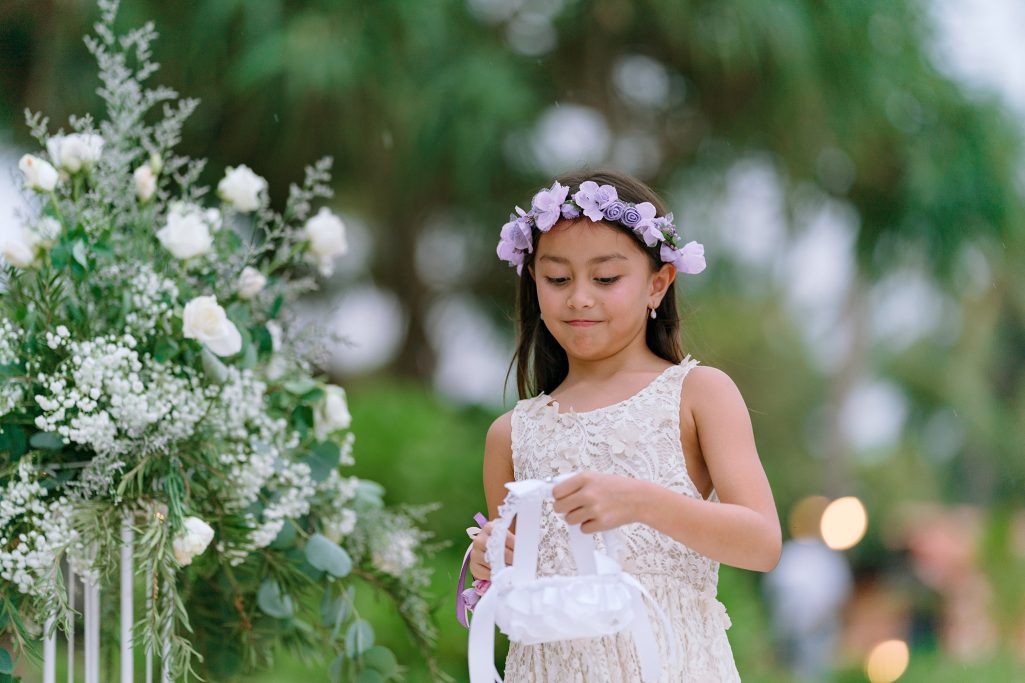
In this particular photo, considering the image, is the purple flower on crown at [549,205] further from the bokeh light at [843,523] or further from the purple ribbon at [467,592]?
the bokeh light at [843,523]

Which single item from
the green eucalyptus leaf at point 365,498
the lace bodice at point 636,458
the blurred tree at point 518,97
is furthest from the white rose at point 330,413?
the blurred tree at point 518,97

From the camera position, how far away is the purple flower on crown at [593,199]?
5.92ft

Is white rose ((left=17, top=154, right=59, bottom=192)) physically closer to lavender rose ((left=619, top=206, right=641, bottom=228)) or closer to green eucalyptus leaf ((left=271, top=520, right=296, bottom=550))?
green eucalyptus leaf ((left=271, top=520, right=296, bottom=550))

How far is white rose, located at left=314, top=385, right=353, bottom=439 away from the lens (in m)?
2.37

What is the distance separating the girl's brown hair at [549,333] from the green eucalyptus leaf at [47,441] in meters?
0.83

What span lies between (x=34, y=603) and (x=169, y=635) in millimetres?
285

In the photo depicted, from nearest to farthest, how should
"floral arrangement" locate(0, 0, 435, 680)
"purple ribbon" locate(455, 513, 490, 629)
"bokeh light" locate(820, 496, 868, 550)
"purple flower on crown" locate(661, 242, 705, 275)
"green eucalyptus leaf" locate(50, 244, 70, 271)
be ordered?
"purple ribbon" locate(455, 513, 490, 629) < "purple flower on crown" locate(661, 242, 705, 275) < "floral arrangement" locate(0, 0, 435, 680) < "green eucalyptus leaf" locate(50, 244, 70, 271) < "bokeh light" locate(820, 496, 868, 550)

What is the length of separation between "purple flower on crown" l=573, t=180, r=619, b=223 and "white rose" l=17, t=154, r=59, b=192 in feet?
3.32

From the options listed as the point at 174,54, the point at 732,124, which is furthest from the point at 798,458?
the point at 174,54

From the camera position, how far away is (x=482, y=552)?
5.50 ft

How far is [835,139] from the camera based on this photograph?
5367 mm

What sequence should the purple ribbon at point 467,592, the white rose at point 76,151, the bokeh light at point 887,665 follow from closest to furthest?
the purple ribbon at point 467,592
the white rose at point 76,151
the bokeh light at point 887,665

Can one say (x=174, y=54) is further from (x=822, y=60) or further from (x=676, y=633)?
(x=676, y=633)

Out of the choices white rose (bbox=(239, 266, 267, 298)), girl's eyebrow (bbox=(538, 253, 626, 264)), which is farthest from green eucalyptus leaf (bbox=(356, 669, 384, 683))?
girl's eyebrow (bbox=(538, 253, 626, 264))
